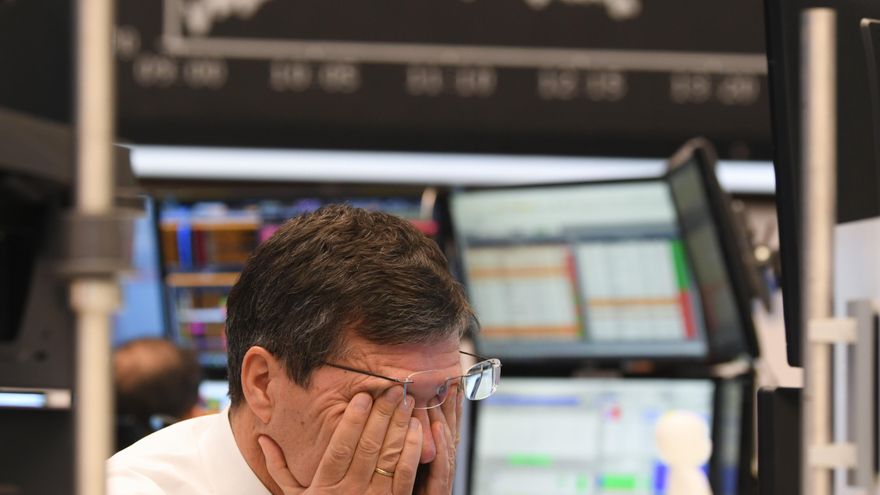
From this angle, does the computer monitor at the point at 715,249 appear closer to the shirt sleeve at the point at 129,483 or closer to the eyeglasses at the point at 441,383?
the eyeglasses at the point at 441,383

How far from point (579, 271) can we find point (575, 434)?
373 millimetres

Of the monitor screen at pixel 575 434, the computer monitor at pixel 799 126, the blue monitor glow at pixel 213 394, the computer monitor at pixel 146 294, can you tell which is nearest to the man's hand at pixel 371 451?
the computer monitor at pixel 799 126

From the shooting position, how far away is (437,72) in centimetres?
418

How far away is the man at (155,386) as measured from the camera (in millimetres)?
2977

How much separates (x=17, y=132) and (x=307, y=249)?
650 mm

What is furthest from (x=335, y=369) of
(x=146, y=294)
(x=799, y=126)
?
(x=146, y=294)

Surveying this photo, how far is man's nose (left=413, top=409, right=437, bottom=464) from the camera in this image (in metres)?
1.59

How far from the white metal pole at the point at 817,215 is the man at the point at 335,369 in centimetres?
51

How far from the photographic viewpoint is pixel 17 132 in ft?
3.01

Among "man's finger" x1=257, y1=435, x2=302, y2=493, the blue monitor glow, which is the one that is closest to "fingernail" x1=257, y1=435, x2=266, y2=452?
"man's finger" x1=257, y1=435, x2=302, y2=493

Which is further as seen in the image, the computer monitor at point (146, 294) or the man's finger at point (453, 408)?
the computer monitor at point (146, 294)

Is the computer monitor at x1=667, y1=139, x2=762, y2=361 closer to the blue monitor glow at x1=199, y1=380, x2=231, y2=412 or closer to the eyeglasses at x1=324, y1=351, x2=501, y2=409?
the eyeglasses at x1=324, y1=351, x2=501, y2=409

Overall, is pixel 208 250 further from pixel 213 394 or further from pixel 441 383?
pixel 441 383

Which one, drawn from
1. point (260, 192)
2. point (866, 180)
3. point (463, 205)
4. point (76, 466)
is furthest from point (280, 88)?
point (76, 466)
